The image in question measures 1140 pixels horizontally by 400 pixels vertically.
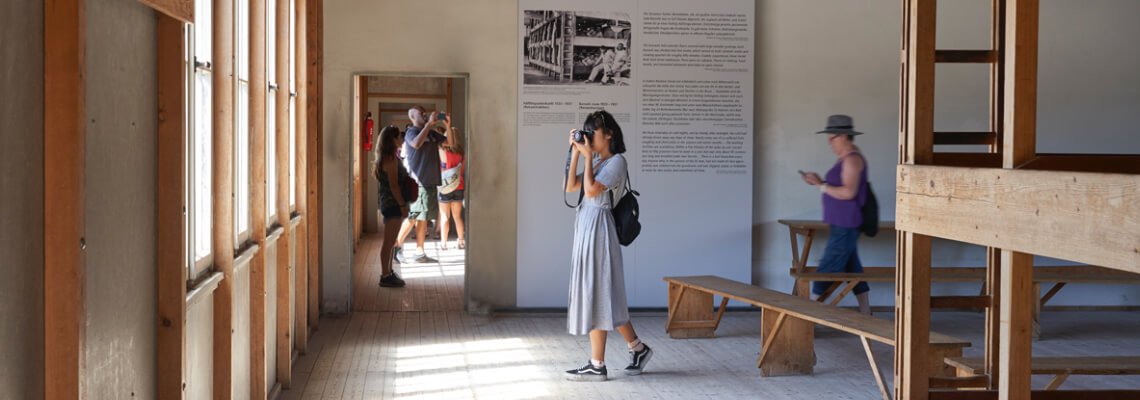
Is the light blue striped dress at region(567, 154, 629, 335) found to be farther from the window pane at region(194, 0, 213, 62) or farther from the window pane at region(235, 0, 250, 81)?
the window pane at region(194, 0, 213, 62)

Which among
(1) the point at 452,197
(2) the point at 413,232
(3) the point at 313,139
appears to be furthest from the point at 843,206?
(2) the point at 413,232

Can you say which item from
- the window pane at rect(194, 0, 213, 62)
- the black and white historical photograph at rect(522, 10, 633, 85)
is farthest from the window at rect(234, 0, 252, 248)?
the black and white historical photograph at rect(522, 10, 633, 85)

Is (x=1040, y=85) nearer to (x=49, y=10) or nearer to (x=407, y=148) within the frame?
(x=407, y=148)

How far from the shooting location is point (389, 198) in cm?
984

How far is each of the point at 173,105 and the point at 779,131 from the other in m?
6.70

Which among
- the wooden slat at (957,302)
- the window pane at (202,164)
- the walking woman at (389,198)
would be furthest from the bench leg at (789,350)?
the walking woman at (389,198)

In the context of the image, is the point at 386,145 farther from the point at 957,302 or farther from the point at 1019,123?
the point at 1019,123

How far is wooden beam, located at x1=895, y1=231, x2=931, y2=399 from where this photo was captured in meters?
3.49

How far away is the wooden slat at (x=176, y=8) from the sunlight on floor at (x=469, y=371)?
10.3 ft

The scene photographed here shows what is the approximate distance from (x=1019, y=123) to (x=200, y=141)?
2.68m

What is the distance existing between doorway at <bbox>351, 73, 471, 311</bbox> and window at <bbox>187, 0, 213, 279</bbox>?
4.65 m

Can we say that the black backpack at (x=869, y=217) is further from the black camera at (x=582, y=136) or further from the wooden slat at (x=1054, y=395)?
the wooden slat at (x=1054, y=395)

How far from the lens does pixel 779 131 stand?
892 centimetres

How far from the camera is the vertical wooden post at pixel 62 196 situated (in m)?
1.92
